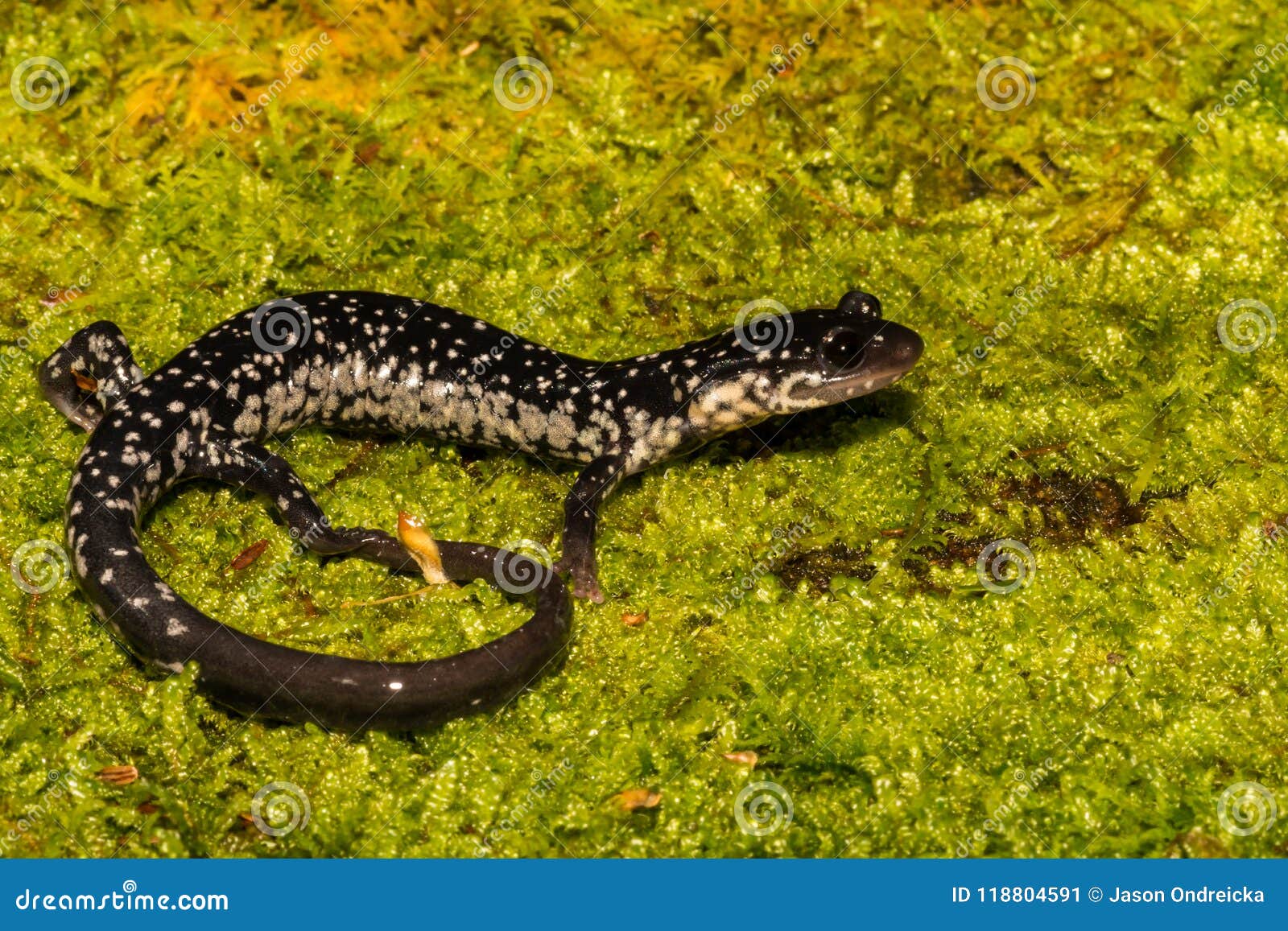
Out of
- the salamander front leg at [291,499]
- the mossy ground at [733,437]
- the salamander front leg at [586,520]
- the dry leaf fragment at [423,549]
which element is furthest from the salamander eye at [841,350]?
the salamander front leg at [291,499]

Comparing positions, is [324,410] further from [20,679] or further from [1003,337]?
[1003,337]

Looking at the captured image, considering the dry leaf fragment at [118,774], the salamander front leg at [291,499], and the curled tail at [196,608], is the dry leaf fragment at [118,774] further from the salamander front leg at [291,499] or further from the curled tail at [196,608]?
the salamander front leg at [291,499]

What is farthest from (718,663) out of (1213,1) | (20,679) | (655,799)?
(1213,1)

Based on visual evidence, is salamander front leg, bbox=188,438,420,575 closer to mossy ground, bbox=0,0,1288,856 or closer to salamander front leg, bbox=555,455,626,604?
mossy ground, bbox=0,0,1288,856

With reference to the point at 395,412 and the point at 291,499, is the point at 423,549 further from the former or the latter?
the point at 395,412

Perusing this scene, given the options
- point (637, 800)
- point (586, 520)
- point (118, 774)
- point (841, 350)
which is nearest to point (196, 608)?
point (118, 774)
